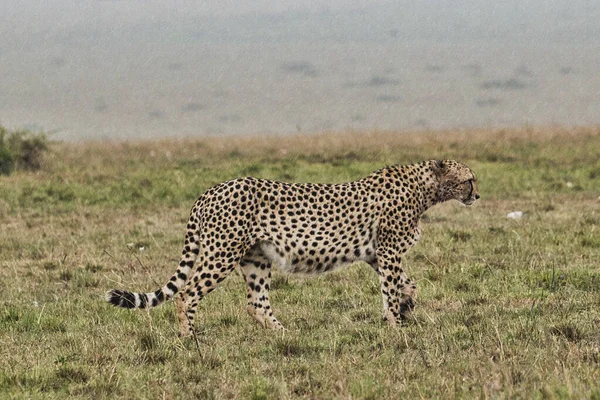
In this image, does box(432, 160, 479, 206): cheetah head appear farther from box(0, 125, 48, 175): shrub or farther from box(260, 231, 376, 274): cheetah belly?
box(0, 125, 48, 175): shrub

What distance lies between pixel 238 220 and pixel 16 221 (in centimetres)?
827

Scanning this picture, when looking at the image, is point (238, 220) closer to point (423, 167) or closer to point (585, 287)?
point (423, 167)

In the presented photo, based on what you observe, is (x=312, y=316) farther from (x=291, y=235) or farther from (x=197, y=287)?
(x=197, y=287)

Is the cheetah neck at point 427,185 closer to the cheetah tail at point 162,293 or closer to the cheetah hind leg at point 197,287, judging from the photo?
the cheetah hind leg at point 197,287

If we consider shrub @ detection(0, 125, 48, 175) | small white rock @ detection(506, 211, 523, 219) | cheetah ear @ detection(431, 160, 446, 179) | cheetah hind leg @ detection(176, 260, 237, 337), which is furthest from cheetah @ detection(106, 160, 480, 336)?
shrub @ detection(0, 125, 48, 175)

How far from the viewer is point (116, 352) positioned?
18.2 ft

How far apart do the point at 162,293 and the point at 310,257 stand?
1.06m

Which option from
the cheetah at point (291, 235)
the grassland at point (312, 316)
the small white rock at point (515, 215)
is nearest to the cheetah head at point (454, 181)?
the cheetah at point (291, 235)

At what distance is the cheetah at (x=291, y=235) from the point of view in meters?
6.16

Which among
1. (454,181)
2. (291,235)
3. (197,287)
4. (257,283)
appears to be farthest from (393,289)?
(197,287)

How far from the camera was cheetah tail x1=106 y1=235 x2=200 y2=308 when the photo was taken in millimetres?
5794

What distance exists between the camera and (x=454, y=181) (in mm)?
7027

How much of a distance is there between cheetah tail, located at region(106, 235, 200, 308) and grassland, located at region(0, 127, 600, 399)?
214 millimetres

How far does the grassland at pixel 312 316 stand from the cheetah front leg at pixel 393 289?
0.61ft
